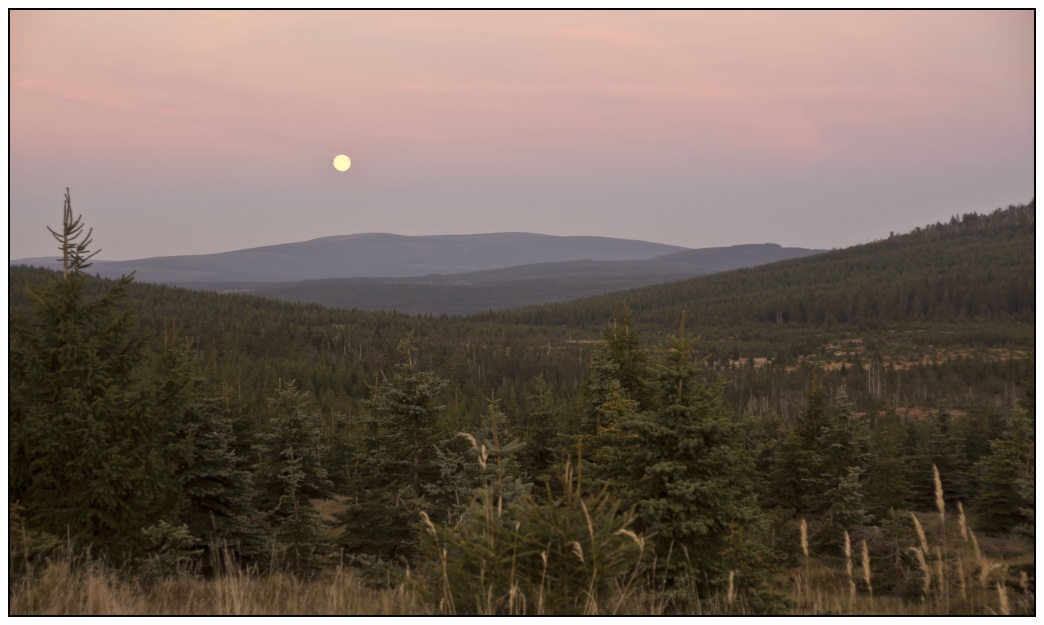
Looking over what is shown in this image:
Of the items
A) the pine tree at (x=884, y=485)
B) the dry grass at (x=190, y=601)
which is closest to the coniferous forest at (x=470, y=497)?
the dry grass at (x=190, y=601)

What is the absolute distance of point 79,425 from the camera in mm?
11969

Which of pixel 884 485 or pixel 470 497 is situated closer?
pixel 470 497

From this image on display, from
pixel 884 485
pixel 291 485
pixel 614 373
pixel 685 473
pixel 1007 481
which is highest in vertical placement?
pixel 614 373

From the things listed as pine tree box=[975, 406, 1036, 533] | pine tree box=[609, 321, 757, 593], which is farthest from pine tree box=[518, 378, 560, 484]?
pine tree box=[975, 406, 1036, 533]

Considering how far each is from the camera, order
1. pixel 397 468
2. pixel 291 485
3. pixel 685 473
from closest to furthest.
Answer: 1. pixel 685 473
2. pixel 397 468
3. pixel 291 485

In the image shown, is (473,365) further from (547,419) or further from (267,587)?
(267,587)

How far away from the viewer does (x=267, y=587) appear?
6.30 meters

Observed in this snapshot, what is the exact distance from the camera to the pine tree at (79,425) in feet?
39.1

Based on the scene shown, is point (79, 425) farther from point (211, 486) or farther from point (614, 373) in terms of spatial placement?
point (614, 373)

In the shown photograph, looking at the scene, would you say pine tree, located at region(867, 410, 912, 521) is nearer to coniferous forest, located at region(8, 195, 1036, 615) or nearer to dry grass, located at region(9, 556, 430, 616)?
coniferous forest, located at region(8, 195, 1036, 615)

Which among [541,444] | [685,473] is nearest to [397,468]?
[541,444]

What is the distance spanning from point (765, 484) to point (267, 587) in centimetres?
2594

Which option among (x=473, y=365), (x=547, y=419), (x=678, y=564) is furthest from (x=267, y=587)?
(x=473, y=365)

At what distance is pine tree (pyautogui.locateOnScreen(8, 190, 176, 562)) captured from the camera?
39.1 feet
